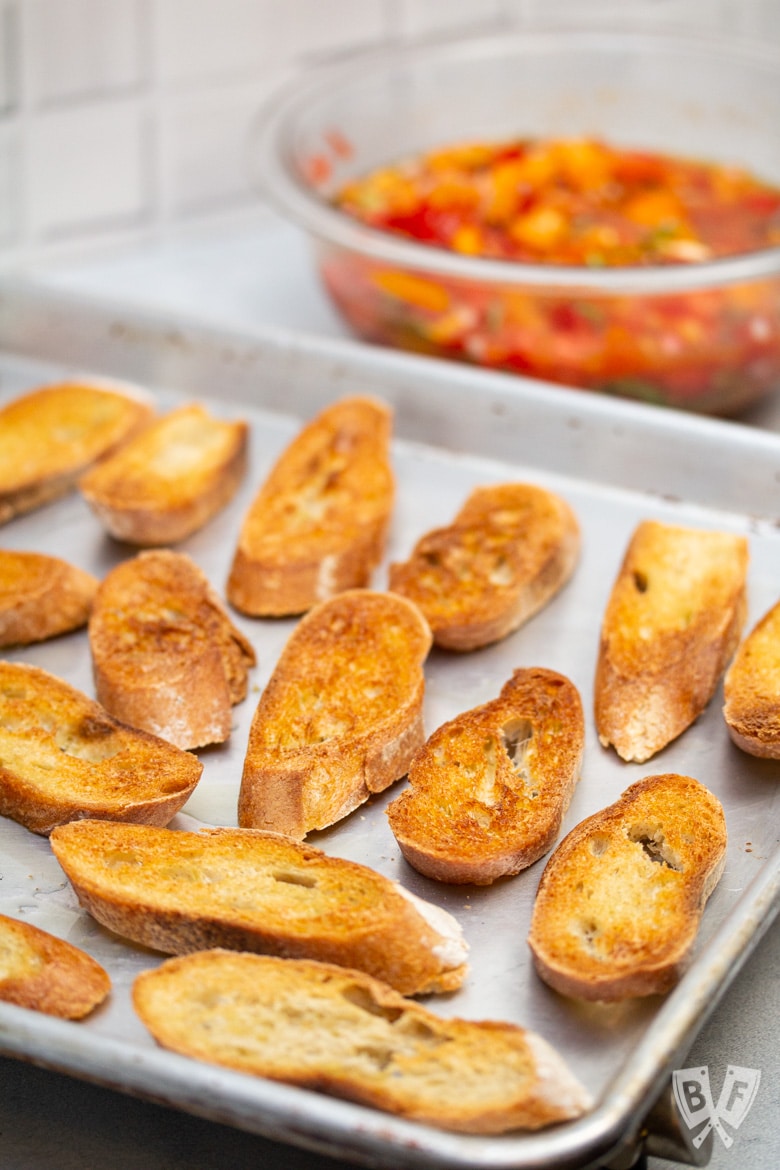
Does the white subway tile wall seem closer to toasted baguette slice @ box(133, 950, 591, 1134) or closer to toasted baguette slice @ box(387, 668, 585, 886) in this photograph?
toasted baguette slice @ box(387, 668, 585, 886)

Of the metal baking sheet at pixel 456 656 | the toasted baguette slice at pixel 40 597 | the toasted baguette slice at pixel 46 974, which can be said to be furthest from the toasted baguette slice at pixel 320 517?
the toasted baguette slice at pixel 46 974

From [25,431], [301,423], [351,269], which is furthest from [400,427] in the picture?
[25,431]

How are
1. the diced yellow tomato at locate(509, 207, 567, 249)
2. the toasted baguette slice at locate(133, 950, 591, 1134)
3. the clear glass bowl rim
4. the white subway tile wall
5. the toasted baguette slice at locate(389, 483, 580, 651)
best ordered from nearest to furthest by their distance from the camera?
the toasted baguette slice at locate(133, 950, 591, 1134) < the toasted baguette slice at locate(389, 483, 580, 651) < the clear glass bowl rim < the diced yellow tomato at locate(509, 207, 567, 249) < the white subway tile wall

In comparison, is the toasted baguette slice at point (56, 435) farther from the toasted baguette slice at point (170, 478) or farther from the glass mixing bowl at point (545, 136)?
the glass mixing bowl at point (545, 136)

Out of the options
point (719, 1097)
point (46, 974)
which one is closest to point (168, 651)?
point (46, 974)

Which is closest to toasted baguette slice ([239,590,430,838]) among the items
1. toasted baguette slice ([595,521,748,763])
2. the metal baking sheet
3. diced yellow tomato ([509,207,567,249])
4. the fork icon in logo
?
the metal baking sheet

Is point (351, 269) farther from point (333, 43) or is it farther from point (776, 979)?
point (776, 979)
